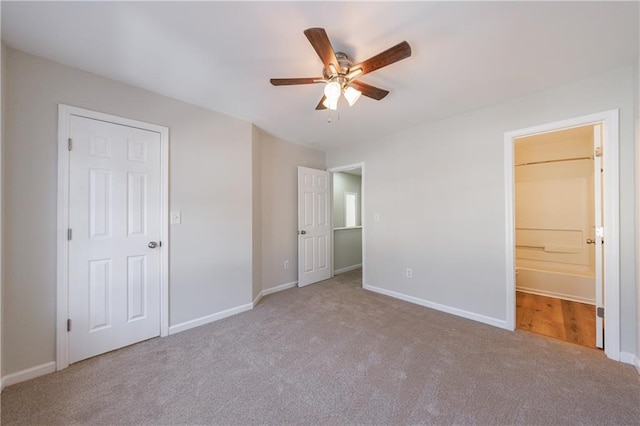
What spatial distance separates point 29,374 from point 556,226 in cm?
639

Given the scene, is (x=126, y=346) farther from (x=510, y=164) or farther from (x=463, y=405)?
(x=510, y=164)

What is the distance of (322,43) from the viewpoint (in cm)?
132

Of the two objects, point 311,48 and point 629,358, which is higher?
point 311,48

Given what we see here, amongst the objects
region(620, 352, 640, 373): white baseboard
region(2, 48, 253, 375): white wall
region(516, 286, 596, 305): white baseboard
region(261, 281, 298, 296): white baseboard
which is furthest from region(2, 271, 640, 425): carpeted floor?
region(516, 286, 596, 305): white baseboard

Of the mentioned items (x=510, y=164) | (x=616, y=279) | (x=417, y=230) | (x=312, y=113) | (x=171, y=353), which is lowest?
(x=171, y=353)

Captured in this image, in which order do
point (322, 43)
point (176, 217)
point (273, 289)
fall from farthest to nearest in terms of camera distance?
point (273, 289)
point (176, 217)
point (322, 43)

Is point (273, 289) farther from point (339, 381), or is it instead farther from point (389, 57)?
point (389, 57)

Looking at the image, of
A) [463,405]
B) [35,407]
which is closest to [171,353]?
[35,407]

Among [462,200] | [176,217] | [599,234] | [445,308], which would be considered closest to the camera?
[599,234]

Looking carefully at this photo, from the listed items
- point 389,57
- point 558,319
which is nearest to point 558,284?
point 558,319

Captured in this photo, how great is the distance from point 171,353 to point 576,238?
5594mm

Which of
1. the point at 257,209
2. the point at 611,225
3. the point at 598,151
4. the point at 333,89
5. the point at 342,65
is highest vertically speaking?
the point at 342,65

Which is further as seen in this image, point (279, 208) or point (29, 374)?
point (279, 208)

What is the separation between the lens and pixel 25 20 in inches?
55.7
